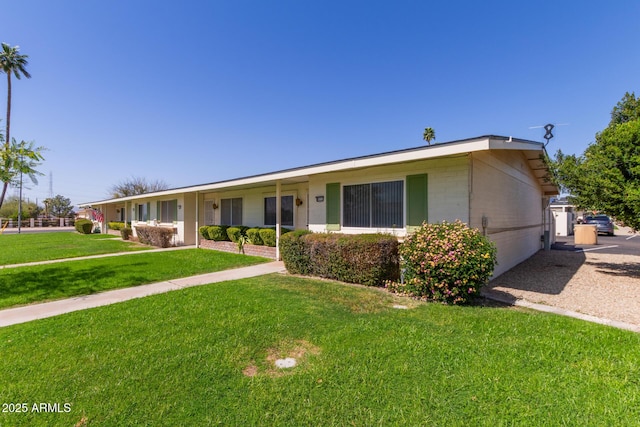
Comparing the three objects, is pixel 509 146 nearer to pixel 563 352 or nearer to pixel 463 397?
pixel 563 352

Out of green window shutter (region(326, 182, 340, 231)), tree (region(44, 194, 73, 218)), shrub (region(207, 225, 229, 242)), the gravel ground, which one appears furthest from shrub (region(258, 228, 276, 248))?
tree (region(44, 194, 73, 218))

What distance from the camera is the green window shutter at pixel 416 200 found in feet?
23.4

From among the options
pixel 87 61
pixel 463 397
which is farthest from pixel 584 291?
pixel 87 61

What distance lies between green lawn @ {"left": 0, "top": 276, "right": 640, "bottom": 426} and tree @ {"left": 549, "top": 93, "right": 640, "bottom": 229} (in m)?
4.96

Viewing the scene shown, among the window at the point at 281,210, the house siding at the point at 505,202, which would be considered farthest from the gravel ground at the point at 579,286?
the window at the point at 281,210

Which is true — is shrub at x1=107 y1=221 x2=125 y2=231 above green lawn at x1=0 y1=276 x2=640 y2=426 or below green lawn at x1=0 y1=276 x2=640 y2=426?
above

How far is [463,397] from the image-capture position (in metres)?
2.54

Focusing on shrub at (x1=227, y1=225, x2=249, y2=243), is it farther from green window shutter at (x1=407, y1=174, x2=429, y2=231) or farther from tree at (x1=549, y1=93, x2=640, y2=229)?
tree at (x1=549, y1=93, x2=640, y2=229)

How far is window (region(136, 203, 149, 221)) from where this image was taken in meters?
20.6

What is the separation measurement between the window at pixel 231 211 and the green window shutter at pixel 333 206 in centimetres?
708

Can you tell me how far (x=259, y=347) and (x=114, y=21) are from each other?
38.0ft

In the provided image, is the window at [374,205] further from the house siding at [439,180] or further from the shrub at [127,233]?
the shrub at [127,233]

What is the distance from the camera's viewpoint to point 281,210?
13.1 meters

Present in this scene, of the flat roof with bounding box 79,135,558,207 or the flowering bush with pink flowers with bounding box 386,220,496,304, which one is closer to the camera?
the flowering bush with pink flowers with bounding box 386,220,496,304
